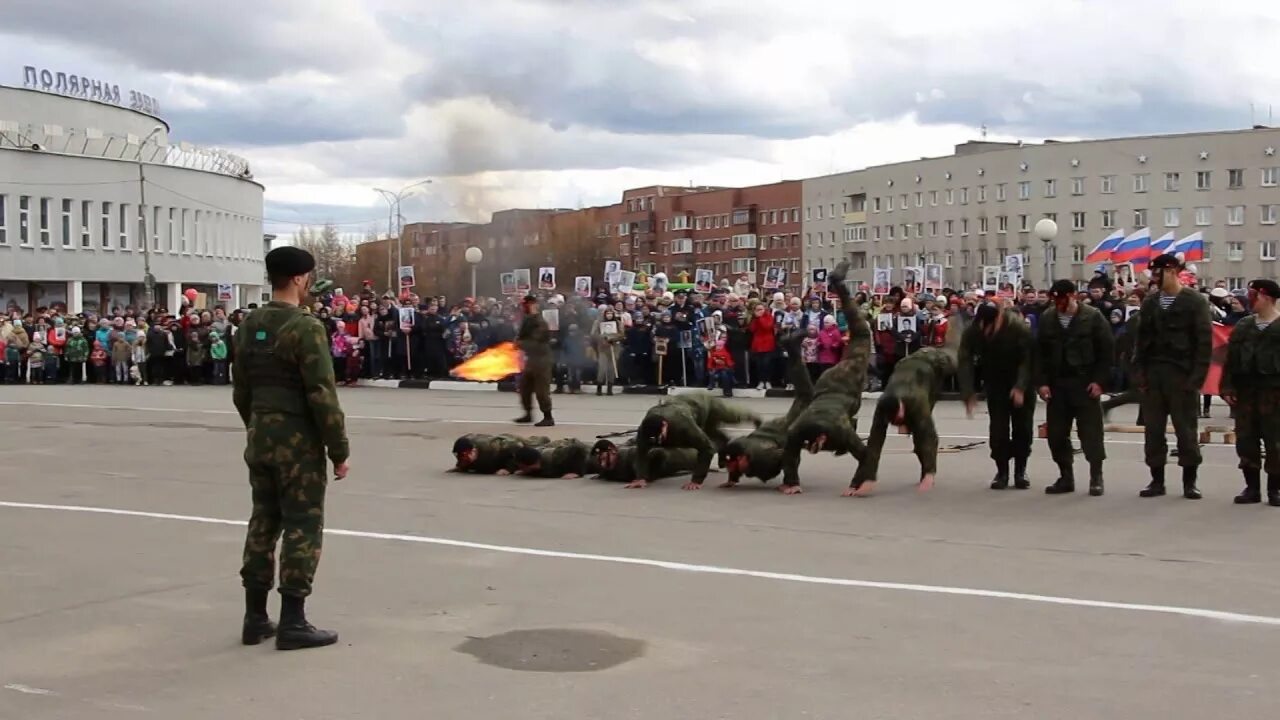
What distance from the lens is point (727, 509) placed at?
1177 cm

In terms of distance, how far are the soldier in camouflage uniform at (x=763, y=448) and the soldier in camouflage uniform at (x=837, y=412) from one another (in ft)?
0.47

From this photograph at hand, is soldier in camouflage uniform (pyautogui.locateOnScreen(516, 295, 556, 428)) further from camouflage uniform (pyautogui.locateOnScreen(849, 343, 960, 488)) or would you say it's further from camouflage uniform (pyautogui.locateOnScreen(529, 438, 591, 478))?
camouflage uniform (pyautogui.locateOnScreen(849, 343, 960, 488))

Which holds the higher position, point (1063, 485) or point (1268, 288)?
point (1268, 288)

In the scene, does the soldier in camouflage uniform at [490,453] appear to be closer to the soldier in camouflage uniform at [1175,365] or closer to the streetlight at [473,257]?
the soldier in camouflage uniform at [1175,365]

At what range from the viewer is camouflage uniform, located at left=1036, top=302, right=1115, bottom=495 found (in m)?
12.4

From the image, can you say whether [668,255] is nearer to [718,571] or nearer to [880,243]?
[880,243]

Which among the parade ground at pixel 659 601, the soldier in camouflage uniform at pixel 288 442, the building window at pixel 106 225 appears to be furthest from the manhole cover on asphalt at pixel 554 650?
the building window at pixel 106 225

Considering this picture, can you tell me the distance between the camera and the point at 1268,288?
38.7 ft

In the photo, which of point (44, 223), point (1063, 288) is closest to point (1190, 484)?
point (1063, 288)

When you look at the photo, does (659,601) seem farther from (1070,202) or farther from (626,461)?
(1070,202)

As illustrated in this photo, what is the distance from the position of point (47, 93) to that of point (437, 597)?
68.2 metres

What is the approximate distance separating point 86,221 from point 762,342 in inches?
2052

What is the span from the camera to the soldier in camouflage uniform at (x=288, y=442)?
6.88 m

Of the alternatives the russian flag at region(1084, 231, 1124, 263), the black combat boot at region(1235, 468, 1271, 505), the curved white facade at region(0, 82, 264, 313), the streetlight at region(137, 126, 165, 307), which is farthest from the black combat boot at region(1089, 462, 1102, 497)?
the streetlight at region(137, 126, 165, 307)
